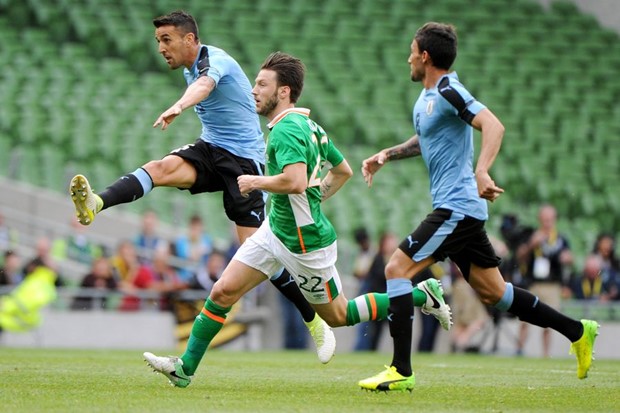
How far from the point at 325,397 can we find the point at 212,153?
2.37m

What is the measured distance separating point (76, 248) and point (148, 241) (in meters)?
1.28

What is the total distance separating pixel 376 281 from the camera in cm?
1639

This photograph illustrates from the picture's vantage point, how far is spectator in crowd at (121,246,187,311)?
16.5m

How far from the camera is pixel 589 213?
72.0 ft

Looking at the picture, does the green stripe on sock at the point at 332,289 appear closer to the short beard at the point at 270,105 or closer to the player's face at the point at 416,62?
the short beard at the point at 270,105

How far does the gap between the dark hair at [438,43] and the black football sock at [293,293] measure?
1884 millimetres

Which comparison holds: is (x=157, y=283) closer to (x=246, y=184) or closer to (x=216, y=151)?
(x=216, y=151)

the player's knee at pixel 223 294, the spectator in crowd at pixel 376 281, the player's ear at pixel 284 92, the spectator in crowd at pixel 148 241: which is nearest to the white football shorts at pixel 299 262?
the player's knee at pixel 223 294

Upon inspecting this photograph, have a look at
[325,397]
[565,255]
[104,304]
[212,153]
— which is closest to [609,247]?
[565,255]

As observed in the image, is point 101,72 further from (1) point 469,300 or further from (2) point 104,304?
(1) point 469,300

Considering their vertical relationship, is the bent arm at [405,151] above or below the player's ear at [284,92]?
below

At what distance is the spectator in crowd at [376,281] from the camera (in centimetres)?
1639

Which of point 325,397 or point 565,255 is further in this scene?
point 565,255

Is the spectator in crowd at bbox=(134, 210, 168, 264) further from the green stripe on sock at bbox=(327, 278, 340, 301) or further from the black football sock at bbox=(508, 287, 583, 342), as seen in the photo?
the green stripe on sock at bbox=(327, 278, 340, 301)
